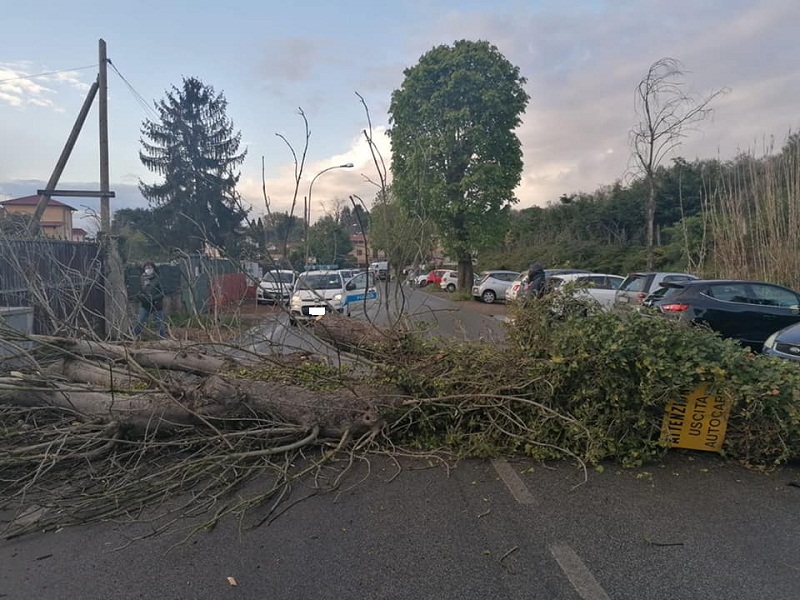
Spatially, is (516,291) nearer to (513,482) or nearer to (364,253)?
(364,253)

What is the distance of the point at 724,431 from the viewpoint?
4590 millimetres

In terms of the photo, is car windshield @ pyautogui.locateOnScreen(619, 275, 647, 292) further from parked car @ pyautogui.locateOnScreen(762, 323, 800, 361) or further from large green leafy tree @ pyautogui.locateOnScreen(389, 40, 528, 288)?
large green leafy tree @ pyautogui.locateOnScreen(389, 40, 528, 288)

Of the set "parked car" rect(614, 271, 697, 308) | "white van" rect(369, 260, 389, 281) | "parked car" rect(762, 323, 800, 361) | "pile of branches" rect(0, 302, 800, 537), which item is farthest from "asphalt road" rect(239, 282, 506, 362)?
Result: "parked car" rect(614, 271, 697, 308)

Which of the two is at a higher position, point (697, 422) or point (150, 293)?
point (150, 293)

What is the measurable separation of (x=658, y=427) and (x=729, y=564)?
5.19ft

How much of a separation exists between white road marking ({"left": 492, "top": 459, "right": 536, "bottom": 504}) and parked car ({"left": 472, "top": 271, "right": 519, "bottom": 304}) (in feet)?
64.3

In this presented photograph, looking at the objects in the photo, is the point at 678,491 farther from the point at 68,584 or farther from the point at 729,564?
the point at 68,584

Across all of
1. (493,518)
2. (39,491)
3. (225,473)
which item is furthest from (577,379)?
(39,491)

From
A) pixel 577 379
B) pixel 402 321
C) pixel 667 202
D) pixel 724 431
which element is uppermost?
pixel 667 202

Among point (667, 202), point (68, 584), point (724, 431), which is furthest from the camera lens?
point (667, 202)

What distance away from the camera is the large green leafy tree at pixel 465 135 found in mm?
22734

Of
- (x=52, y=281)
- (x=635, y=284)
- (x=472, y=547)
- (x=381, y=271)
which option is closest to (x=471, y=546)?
(x=472, y=547)

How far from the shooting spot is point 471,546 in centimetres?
335

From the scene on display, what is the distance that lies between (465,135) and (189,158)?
20.4m
